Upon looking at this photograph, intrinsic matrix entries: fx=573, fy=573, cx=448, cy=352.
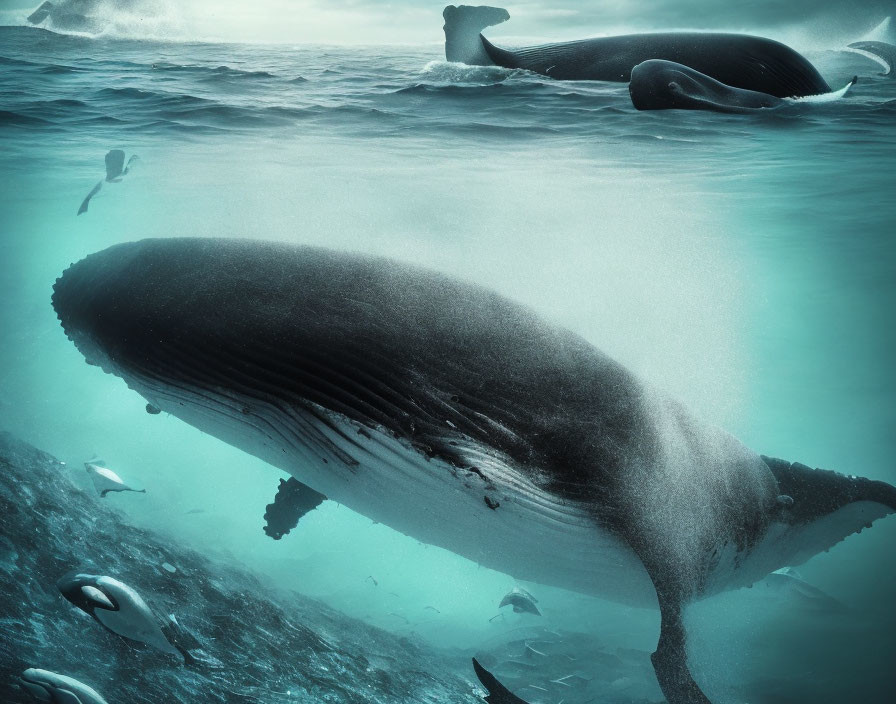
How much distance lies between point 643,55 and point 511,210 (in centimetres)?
658

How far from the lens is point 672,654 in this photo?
287 cm

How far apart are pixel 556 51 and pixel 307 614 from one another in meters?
8.95

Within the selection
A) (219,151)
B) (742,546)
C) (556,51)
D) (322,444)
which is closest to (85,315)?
(322,444)

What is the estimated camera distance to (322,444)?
2545mm

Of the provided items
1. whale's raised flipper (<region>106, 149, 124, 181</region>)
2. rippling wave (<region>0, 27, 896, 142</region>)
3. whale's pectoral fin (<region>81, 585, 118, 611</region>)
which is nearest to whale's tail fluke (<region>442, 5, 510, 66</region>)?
rippling wave (<region>0, 27, 896, 142</region>)

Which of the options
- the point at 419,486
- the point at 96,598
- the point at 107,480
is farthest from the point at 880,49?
the point at 107,480

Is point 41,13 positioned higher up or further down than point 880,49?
higher up

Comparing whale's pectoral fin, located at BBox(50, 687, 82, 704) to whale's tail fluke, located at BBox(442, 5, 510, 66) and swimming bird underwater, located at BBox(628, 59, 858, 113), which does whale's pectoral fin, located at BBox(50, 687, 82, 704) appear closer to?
whale's tail fluke, located at BBox(442, 5, 510, 66)

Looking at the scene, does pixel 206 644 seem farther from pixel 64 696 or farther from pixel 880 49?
pixel 880 49

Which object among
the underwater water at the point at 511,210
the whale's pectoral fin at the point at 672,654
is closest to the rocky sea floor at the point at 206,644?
the underwater water at the point at 511,210

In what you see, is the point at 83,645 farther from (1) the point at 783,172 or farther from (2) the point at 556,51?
(1) the point at 783,172

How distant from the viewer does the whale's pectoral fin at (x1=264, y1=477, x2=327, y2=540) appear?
400 centimetres

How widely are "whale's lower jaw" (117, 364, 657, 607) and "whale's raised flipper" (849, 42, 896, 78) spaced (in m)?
7.50

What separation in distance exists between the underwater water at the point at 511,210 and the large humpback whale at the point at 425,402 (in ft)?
2.02
